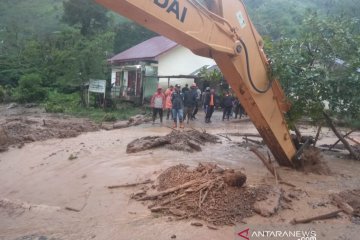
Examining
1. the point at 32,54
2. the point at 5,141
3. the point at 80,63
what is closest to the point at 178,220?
the point at 5,141

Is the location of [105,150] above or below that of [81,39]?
below

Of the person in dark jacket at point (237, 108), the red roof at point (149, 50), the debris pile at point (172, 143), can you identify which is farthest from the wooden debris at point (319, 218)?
the red roof at point (149, 50)

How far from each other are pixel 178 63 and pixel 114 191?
20336 millimetres

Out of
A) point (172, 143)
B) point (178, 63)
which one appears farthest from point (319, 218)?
point (178, 63)

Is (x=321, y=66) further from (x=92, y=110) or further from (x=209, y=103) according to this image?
(x=92, y=110)

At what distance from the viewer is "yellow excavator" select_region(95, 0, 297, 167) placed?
190 inches

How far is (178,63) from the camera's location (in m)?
26.2

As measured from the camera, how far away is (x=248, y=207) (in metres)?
5.37

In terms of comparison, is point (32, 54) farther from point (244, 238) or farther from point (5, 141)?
point (244, 238)

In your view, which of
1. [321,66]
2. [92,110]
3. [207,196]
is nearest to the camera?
[207,196]

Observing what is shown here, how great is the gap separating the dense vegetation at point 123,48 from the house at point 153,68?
1687 mm

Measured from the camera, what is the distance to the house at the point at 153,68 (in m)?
24.0

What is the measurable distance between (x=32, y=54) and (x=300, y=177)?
28.3 m

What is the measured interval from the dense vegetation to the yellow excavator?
1.53 ft
